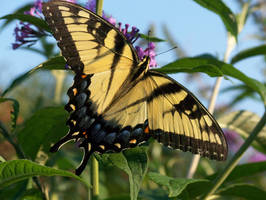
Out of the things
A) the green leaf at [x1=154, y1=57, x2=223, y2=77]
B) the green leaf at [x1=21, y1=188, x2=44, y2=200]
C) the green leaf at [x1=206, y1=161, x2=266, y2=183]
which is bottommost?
the green leaf at [x1=21, y1=188, x2=44, y2=200]

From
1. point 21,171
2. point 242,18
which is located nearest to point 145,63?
point 21,171

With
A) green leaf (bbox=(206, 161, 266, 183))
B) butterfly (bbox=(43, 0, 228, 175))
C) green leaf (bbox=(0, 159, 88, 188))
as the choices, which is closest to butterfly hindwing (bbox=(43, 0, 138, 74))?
butterfly (bbox=(43, 0, 228, 175))

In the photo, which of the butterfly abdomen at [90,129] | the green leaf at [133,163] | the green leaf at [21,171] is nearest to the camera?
the green leaf at [21,171]

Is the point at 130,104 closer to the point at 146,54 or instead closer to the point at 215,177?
the point at 146,54

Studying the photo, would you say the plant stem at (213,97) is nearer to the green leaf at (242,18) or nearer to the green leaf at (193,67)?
the green leaf at (242,18)

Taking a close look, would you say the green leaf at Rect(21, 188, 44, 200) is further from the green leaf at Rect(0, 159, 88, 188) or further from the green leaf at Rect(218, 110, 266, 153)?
the green leaf at Rect(218, 110, 266, 153)

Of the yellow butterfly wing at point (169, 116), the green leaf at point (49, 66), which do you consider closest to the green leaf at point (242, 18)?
the yellow butterfly wing at point (169, 116)

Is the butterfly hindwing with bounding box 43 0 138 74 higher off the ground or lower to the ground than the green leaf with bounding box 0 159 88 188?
higher
